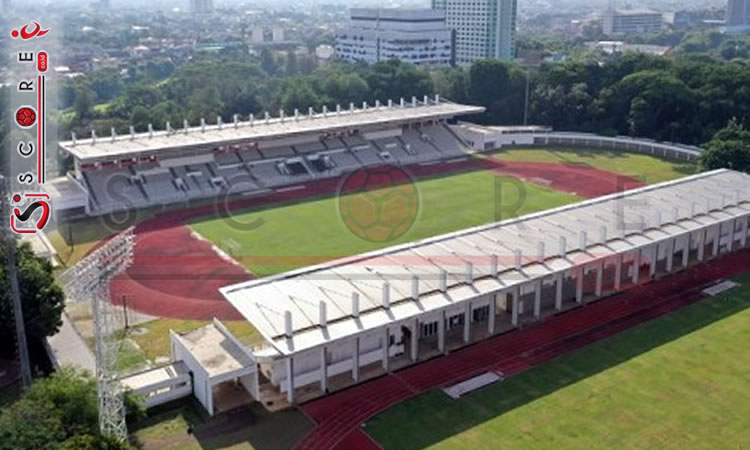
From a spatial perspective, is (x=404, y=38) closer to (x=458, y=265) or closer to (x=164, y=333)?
(x=458, y=265)

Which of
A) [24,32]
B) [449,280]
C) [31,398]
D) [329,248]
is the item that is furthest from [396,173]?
[31,398]

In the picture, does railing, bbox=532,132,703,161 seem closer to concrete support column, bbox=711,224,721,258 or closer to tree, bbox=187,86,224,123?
concrete support column, bbox=711,224,721,258

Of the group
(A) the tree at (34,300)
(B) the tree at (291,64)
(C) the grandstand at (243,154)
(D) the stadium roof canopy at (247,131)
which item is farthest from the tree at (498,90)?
(A) the tree at (34,300)

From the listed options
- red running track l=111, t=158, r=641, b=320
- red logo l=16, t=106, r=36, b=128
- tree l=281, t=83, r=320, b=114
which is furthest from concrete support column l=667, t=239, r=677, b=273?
tree l=281, t=83, r=320, b=114

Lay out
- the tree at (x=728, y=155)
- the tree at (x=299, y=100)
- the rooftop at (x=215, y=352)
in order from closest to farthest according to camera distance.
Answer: the rooftop at (x=215, y=352) → the tree at (x=728, y=155) → the tree at (x=299, y=100)

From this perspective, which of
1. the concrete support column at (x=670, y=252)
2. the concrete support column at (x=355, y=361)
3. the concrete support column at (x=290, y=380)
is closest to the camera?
the concrete support column at (x=290, y=380)

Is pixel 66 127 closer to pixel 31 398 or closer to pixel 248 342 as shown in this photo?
pixel 248 342

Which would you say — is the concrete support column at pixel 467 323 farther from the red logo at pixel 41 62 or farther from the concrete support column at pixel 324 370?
the red logo at pixel 41 62
